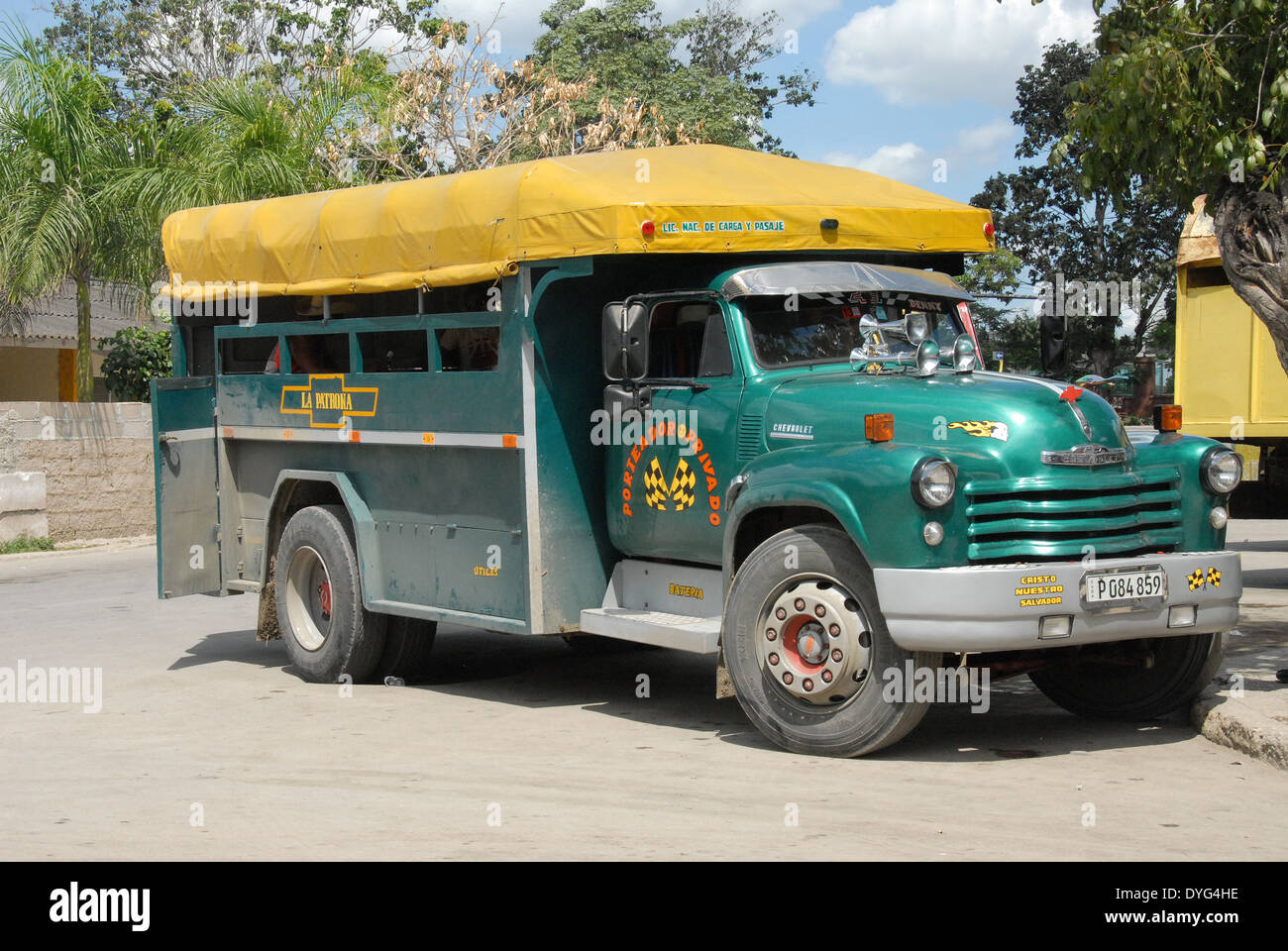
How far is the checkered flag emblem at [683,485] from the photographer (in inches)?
320

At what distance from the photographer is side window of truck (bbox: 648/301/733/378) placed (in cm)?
815

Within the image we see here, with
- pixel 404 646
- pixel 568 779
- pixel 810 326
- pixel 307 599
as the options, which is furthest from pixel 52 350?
pixel 568 779

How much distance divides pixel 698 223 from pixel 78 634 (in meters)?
6.78

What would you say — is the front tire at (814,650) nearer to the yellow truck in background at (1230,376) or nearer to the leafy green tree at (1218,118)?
the leafy green tree at (1218,118)

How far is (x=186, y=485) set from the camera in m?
11.1

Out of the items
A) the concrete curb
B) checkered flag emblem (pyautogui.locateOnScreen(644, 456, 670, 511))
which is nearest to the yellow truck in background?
the concrete curb

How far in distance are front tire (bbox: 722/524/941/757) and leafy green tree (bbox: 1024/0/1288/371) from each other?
268 cm

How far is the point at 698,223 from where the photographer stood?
26.3ft

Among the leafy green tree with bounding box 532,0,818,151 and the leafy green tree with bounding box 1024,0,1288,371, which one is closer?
the leafy green tree with bounding box 1024,0,1288,371

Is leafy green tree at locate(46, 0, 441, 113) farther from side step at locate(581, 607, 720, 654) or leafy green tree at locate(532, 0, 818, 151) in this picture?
side step at locate(581, 607, 720, 654)

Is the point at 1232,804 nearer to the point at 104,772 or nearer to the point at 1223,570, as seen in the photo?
the point at 1223,570

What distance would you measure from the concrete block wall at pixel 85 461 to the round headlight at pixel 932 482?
595 inches

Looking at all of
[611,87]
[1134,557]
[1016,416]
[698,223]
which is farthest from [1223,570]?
[611,87]

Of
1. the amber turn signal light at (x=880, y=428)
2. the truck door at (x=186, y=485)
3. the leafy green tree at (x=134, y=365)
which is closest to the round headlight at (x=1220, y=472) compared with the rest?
the amber turn signal light at (x=880, y=428)
